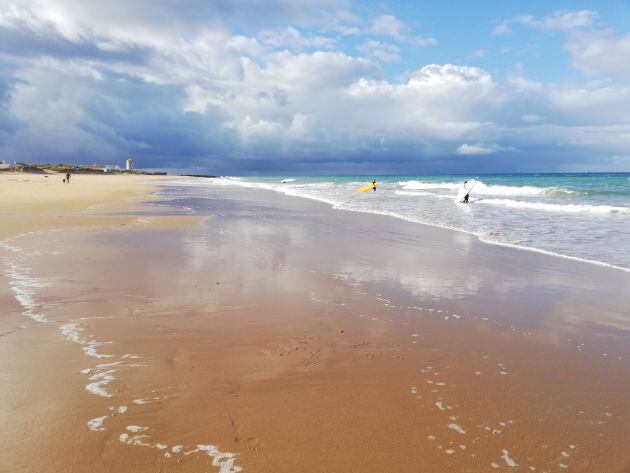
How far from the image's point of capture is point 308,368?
4.44m

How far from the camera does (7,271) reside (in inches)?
321

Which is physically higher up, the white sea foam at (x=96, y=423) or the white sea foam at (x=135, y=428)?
the white sea foam at (x=96, y=423)

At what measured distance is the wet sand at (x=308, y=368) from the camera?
10.2 feet

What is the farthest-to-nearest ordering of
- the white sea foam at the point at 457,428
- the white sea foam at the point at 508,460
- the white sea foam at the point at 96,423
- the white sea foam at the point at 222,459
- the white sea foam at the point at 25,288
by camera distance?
the white sea foam at the point at 25,288 < the white sea foam at the point at 457,428 < the white sea foam at the point at 96,423 < the white sea foam at the point at 508,460 < the white sea foam at the point at 222,459

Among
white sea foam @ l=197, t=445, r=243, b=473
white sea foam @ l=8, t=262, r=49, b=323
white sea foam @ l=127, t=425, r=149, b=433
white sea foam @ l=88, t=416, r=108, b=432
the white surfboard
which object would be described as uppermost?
the white surfboard

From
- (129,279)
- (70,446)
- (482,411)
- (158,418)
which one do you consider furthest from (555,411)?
(129,279)

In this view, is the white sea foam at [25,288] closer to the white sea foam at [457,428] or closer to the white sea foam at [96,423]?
the white sea foam at [96,423]

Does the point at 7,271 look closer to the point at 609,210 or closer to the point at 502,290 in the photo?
the point at 502,290

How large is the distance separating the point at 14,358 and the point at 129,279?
11.3ft

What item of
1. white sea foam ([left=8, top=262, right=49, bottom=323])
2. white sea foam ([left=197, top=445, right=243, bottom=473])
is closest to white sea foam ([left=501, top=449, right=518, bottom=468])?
white sea foam ([left=197, top=445, right=243, bottom=473])

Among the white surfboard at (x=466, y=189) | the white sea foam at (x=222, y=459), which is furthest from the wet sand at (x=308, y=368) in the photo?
the white surfboard at (x=466, y=189)

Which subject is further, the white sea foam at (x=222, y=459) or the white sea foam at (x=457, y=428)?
the white sea foam at (x=457, y=428)

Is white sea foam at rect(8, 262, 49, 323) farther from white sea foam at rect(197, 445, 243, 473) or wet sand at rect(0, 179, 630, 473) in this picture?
white sea foam at rect(197, 445, 243, 473)

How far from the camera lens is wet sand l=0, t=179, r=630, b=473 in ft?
10.2
